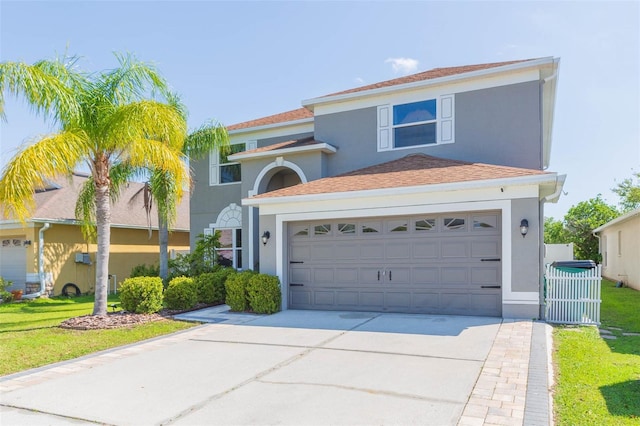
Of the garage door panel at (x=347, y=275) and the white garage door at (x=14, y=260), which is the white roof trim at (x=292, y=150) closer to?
the garage door panel at (x=347, y=275)

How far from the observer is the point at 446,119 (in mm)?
13125

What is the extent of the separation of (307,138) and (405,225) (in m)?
6.50

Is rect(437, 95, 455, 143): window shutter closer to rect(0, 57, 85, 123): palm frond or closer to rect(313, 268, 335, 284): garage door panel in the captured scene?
rect(313, 268, 335, 284): garage door panel

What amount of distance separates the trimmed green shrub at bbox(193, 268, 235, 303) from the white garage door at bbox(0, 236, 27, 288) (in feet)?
32.3

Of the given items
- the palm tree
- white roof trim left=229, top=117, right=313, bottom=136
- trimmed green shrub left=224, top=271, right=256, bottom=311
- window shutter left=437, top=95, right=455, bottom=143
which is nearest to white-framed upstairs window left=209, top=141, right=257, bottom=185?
white roof trim left=229, top=117, right=313, bottom=136

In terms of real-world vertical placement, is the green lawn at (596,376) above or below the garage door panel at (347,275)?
below

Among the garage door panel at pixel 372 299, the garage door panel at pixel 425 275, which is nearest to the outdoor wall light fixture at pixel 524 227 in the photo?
Answer: the garage door panel at pixel 425 275

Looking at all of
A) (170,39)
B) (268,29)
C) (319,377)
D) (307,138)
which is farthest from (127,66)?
(319,377)

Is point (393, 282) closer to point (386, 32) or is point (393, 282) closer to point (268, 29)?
point (386, 32)

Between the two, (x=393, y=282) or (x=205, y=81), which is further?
(x=205, y=81)

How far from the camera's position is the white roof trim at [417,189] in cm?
926

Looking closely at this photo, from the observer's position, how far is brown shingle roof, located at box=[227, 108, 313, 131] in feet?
55.7

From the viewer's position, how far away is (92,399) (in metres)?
5.29

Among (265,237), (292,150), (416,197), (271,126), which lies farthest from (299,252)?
(271,126)
